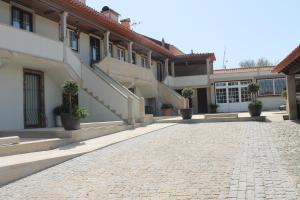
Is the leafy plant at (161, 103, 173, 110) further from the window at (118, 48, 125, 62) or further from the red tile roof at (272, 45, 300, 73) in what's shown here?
the red tile roof at (272, 45, 300, 73)

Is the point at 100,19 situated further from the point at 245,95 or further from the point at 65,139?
the point at 245,95

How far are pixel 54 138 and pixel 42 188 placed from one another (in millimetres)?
4960

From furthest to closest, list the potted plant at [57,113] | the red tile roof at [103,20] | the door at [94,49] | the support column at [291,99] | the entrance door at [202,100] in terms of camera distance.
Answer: the entrance door at [202,100] → the door at [94,49] → the support column at [291,99] → the potted plant at [57,113] → the red tile roof at [103,20]

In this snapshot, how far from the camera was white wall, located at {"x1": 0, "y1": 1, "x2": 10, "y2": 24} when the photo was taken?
14509mm

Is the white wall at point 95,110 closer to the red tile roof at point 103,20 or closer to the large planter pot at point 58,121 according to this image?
the large planter pot at point 58,121

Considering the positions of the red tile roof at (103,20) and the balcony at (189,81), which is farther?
the balcony at (189,81)

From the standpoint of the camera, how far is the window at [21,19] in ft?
50.1

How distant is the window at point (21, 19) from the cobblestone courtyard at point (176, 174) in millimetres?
7189

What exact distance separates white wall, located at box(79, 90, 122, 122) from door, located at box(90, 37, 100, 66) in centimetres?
331

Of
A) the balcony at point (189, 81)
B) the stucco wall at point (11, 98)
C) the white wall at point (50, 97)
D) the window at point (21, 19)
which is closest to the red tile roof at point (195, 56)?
the balcony at point (189, 81)

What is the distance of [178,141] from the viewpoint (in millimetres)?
12578

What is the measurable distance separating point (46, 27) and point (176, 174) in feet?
39.7

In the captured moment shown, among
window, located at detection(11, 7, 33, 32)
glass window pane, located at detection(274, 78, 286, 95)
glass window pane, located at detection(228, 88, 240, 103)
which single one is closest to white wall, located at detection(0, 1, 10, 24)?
window, located at detection(11, 7, 33, 32)

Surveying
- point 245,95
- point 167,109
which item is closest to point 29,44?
point 167,109
